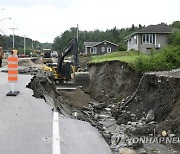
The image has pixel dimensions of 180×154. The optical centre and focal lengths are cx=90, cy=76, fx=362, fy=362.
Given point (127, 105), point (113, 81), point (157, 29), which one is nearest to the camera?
point (127, 105)

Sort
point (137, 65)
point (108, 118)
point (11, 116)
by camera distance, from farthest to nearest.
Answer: point (137, 65)
point (108, 118)
point (11, 116)

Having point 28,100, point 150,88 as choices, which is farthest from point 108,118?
point 28,100

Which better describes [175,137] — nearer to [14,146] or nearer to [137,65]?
[14,146]

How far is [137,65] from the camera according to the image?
29.1 meters

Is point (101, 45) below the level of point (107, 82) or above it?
above

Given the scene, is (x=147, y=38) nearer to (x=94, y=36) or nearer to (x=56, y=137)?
(x=56, y=137)

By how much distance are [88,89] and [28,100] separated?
24124 mm

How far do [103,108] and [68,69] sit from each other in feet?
27.7

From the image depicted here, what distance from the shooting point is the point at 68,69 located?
34656 mm

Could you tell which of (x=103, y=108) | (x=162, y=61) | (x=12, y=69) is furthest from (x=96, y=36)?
(x=12, y=69)

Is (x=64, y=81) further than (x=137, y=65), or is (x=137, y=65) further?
(x=64, y=81)

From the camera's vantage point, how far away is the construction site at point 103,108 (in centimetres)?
856

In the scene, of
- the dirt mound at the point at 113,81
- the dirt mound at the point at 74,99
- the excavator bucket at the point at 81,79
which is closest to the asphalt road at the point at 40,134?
the dirt mound at the point at 74,99

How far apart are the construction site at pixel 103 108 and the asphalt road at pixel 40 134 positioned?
19mm
